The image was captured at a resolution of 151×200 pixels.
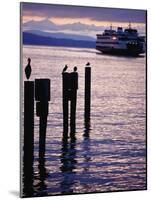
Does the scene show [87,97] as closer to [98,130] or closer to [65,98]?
[65,98]

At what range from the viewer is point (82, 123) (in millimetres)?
5684

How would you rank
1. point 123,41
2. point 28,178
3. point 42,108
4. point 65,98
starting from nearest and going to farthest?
point 28,178 < point 42,108 < point 65,98 < point 123,41

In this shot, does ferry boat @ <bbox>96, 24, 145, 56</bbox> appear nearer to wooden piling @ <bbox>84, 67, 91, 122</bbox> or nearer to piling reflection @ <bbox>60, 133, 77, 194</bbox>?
wooden piling @ <bbox>84, 67, 91, 122</bbox>

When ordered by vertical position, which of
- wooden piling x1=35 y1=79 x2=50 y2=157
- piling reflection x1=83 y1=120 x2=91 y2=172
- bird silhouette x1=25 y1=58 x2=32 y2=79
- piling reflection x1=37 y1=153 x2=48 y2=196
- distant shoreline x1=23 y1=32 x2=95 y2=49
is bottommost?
piling reflection x1=37 y1=153 x2=48 y2=196

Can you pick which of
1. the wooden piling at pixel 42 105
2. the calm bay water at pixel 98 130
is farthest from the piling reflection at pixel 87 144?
the wooden piling at pixel 42 105

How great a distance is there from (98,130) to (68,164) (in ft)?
1.33

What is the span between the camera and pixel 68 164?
5.58m

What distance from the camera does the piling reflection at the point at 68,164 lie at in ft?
18.2

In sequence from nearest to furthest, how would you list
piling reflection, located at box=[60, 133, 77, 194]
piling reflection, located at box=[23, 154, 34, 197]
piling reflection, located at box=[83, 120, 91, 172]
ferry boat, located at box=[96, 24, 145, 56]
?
1. piling reflection, located at box=[23, 154, 34, 197]
2. piling reflection, located at box=[60, 133, 77, 194]
3. piling reflection, located at box=[83, 120, 91, 172]
4. ferry boat, located at box=[96, 24, 145, 56]

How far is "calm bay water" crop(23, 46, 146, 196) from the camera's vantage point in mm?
5520

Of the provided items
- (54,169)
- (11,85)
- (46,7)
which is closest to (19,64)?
(11,85)

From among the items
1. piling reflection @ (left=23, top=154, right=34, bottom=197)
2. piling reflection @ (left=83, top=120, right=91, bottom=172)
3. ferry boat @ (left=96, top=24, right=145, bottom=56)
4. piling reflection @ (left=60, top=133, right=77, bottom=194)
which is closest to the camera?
piling reflection @ (left=23, top=154, right=34, bottom=197)

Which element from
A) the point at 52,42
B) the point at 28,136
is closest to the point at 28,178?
the point at 28,136

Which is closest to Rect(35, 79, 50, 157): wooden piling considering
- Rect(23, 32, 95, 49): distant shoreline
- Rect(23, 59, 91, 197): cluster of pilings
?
Rect(23, 59, 91, 197): cluster of pilings
